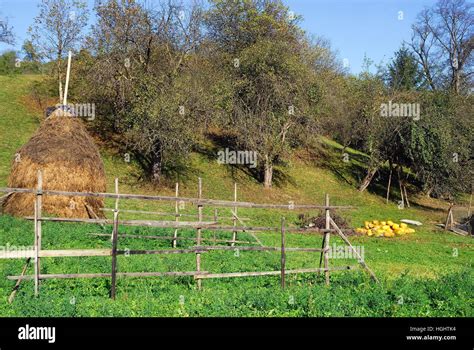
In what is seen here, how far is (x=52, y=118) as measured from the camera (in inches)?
694

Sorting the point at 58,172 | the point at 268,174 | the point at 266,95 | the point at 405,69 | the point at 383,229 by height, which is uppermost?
the point at 405,69

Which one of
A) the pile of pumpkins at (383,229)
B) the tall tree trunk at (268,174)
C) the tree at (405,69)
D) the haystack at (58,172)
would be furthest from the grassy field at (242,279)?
the tree at (405,69)

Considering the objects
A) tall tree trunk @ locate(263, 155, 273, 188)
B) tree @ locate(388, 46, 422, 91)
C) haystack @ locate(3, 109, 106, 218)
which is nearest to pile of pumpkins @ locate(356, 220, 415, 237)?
tall tree trunk @ locate(263, 155, 273, 188)

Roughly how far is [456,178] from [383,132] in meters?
5.24

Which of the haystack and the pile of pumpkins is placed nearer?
the haystack

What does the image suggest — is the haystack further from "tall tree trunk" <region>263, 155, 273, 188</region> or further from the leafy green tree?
"tall tree trunk" <region>263, 155, 273, 188</region>

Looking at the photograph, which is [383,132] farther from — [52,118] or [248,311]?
[248,311]

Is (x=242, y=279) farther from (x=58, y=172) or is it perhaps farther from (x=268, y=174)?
(x=268, y=174)

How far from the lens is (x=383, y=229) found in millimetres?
21984

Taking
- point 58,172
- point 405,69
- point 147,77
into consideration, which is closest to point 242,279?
point 58,172

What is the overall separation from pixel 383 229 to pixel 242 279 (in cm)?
1328

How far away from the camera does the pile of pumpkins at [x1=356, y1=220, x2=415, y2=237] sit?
2155 cm

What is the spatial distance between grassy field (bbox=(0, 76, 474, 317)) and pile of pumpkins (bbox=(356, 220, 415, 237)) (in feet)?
2.11
